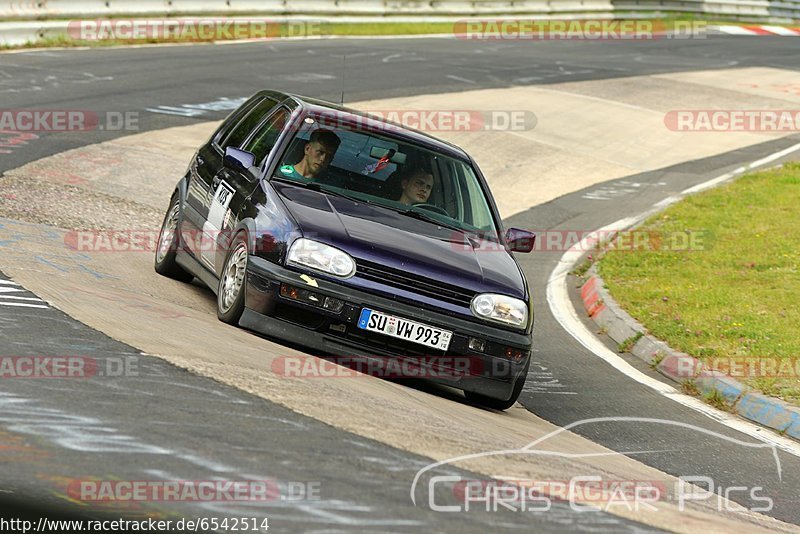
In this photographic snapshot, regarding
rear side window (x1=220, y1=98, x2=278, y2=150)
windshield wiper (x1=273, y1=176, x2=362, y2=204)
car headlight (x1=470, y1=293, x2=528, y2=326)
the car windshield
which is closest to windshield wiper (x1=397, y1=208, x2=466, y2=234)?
the car windshield

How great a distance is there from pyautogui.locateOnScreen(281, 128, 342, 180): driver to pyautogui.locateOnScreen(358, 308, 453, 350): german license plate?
57.3 inches

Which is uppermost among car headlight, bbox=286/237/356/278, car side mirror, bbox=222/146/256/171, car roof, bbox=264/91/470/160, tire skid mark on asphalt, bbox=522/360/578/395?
car roof, bbox=264/91/470/160

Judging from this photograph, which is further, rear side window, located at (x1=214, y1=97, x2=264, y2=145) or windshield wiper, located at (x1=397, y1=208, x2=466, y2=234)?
rear side window, located at (x1=214, y1=97, x2=264, y2=145)

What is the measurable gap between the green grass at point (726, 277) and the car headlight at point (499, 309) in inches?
87.8

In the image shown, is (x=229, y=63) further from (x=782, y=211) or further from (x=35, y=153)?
(x=782, y=211)

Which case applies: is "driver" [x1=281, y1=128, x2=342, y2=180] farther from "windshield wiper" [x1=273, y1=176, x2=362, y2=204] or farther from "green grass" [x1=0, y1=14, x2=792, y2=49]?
"green grass" [x1=0, y1=14, x2=792, y2=49]

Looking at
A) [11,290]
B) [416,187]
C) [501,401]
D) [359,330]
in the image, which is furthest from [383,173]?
[11,290]

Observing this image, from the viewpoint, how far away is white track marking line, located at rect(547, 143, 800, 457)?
8002 millimetres

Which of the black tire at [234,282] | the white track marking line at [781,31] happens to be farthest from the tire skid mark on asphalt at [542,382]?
the white track marking line at [781,31]

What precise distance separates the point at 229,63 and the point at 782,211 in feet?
41.0

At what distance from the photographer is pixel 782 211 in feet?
49.3

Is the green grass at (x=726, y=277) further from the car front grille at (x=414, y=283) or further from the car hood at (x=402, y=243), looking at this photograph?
the car front grille at (x=414, y=283)

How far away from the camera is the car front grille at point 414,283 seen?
7102mm

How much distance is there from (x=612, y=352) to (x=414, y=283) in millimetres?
3416
